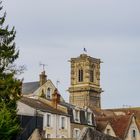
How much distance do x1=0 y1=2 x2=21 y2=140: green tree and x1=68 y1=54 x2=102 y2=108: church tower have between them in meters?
117

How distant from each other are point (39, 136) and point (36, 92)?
111ft

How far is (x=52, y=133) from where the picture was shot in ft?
237

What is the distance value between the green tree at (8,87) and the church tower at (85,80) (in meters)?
117

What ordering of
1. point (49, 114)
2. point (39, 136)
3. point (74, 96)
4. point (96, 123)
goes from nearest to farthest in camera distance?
1. point (39, 136)
2. point (49, 114)
3. point (96, 123)
4. point (74, 96)

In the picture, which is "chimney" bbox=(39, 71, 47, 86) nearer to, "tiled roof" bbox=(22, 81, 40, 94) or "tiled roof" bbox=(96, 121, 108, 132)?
"tiled roof" bbox=(22, 81, 40, 94)

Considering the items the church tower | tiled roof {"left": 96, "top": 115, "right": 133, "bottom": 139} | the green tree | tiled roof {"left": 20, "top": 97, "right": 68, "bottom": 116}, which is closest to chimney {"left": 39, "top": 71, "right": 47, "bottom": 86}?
tiled roof {"left": 96, "top": 115, "right": 133, "bottom": 139}

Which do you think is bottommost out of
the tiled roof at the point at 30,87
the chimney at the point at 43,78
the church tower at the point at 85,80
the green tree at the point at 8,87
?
the green tree at the point at 8,87

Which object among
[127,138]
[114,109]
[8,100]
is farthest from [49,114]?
[114,109]

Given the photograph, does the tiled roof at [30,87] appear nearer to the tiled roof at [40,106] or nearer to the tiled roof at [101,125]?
the tiled roof at [40,106]

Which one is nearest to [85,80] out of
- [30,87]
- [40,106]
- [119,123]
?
[119,123]

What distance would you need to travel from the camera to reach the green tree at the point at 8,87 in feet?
143

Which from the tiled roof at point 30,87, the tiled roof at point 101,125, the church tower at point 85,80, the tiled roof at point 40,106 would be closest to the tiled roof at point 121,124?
the tiled roof at point 101,125

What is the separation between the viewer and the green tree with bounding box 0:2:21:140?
43.6 meters

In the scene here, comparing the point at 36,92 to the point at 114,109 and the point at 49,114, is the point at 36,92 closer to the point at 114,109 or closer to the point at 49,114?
the point at 49,114
